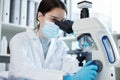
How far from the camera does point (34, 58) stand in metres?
1.53

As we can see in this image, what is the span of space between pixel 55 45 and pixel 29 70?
52 cm

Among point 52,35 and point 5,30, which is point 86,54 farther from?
point 5,30

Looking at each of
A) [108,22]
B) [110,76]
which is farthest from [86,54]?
[108,22]

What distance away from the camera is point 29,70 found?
1197 millimetres

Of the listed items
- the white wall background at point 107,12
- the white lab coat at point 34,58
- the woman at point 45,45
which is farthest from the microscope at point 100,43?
the white wall background at point 107,12

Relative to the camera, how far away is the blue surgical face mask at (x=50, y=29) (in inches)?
60.6

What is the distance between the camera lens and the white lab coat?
48.1 inches

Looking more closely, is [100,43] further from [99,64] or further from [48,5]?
[48,5]

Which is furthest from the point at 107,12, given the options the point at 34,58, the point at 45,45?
the point at 34,58

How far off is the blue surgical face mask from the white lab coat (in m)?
0.07

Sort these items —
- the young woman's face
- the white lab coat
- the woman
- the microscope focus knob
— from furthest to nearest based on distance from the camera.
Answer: the young woman's face
the woman
the white lab coat
the microscope focus knob

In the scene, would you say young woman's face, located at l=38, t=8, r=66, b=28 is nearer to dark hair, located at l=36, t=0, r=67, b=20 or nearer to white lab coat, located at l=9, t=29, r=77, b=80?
dark hair, located at l=36, t=0, r=67, b=20

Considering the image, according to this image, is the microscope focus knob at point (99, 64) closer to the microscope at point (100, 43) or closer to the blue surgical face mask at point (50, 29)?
the microscope at point (100, 43)

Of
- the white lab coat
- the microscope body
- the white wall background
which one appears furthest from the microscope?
the white wall background
